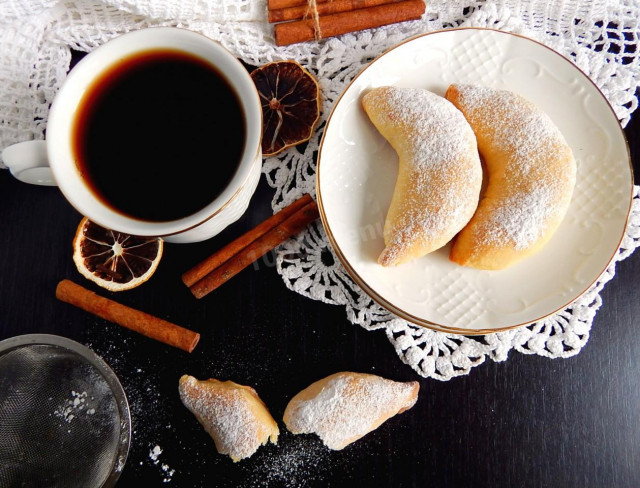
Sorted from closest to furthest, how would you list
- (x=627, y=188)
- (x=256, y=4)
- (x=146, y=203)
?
(x=146, y=203) < (x=627, y=188) < (x=256, y=4)

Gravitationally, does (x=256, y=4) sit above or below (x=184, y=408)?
above

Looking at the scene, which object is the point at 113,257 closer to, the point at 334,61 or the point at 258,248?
the point at 258,248

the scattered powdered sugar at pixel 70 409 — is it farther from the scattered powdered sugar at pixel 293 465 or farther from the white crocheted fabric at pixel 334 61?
the white crocheted fabric at pixel 334 61

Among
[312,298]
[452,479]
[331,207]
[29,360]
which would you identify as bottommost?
[452,479]

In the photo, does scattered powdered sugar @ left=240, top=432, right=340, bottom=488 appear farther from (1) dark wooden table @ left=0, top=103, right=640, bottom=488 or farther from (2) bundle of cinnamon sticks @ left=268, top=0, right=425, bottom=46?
(2) bundle of cinnamon sticks @ left=268, top=0, right=425, bottom=46

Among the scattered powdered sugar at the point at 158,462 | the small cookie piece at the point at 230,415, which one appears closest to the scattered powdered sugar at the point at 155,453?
the scattered powdered sugar at the point at 158,462

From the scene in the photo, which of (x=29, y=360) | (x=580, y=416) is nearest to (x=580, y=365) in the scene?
(x=580, y=416)

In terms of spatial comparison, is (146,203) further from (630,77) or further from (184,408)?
(630,77)

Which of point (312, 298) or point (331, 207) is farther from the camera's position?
point (312, 298)
